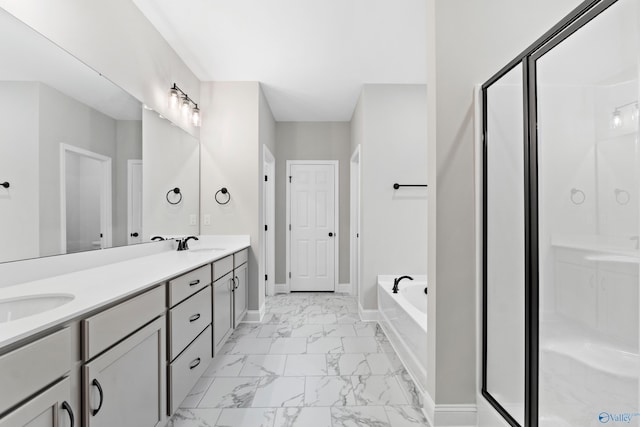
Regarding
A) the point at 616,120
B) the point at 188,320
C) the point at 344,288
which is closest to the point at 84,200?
the point at 188,320

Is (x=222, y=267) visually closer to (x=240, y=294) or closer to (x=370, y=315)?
(x=240, y=294)

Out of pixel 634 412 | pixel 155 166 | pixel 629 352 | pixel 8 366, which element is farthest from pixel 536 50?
pixel 155 166

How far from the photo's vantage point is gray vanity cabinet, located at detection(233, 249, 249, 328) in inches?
110

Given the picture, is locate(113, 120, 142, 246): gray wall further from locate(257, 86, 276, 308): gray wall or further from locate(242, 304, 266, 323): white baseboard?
locate(242, 304, 266, 323): white baseboard

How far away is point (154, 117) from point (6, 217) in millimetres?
1434

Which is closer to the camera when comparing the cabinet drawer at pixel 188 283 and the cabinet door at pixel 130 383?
the cabinet door at pixel 130 383

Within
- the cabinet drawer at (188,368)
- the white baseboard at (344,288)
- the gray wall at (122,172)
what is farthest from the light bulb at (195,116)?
the white baseboard at (344,288)

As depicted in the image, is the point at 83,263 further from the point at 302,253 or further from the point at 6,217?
the point at 302,253

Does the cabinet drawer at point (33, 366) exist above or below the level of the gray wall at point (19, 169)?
below

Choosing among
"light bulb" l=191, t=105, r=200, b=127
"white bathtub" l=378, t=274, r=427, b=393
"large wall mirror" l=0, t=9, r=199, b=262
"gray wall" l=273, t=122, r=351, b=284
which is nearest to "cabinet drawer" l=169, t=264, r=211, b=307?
"large wall mirror" l=0, t=9, r=199, b=262

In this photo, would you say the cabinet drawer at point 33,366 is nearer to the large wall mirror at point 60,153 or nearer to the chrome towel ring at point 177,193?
the large wall mirror at point 60,153

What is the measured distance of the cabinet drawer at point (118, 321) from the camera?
999 mm

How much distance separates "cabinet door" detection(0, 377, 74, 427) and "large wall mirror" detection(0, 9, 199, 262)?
741 mm

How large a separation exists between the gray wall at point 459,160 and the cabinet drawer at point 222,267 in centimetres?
153
